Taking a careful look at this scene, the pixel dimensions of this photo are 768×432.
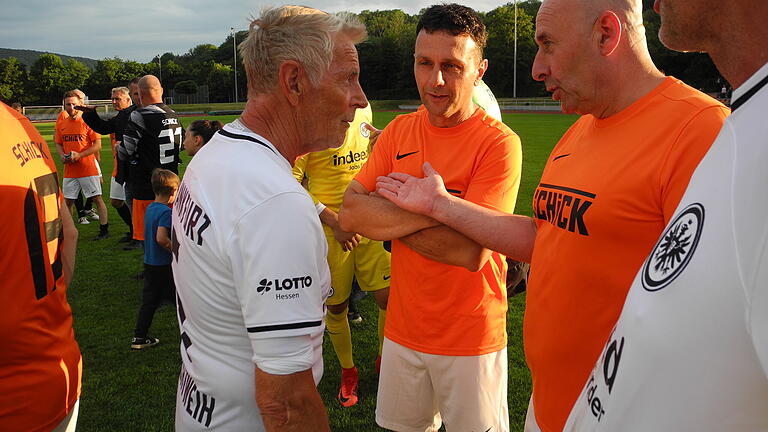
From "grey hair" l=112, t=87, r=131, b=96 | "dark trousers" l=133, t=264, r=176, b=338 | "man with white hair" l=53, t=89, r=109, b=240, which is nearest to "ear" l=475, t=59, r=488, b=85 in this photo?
"dark trousers" l=133, t=264, r=176, b=338

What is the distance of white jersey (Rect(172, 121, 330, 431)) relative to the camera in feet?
5.08

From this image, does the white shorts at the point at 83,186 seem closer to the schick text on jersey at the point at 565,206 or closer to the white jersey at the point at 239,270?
the white jersey at the point at 239,270

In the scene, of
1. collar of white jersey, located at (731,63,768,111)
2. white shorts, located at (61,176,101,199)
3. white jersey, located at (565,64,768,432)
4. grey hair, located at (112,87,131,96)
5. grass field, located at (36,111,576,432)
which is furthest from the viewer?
white shorts, located at (61,176,101,199)

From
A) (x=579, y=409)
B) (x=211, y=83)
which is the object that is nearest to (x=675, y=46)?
(x=579, y=409)

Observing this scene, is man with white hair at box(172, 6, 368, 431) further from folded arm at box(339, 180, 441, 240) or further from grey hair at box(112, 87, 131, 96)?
grey hair at box(112, 87, 131, 96)

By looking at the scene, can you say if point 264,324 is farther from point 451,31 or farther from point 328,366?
point 328,366

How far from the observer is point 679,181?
1799 mm

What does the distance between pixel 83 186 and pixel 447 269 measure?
10.4 meters

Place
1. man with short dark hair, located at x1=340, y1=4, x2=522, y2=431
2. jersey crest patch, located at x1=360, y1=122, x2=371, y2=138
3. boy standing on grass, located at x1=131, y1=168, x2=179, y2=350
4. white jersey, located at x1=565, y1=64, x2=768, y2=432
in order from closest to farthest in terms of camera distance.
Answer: white jersey, located at x1=565, y1=64, x2=768, y2=432
man with short dark hair, located at x1=340, y1=4, x2=522, y2=431
jersey crest patch, located at x1=360, y1=122, x2=371, y2=138
boy standing on grass, located at x1=131, y1=168, x2=179, y2=350

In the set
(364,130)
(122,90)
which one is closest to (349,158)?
(364,130)

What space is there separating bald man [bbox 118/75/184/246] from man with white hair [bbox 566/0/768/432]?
767 cm

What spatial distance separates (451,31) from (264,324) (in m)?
2.24

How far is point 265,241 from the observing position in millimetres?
1542

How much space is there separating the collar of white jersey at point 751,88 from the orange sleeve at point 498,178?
1.95m
